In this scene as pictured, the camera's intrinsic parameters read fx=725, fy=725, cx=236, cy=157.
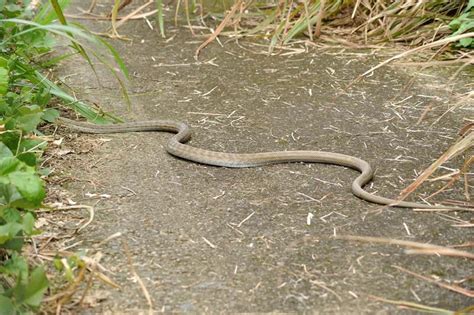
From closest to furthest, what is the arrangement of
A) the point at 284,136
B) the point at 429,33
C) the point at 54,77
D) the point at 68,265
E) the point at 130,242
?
the point at 68,265 → the point at 130,242 → the point at 284,136 → the point at 54,77 → the point at 429,33

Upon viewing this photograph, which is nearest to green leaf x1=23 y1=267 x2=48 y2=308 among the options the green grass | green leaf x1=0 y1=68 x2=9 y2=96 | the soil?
the green grass

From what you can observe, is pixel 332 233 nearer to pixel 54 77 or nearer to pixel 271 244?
pixel 271 244

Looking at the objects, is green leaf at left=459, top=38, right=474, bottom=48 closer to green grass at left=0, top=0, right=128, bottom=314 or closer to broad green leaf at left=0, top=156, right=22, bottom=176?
green grass at left=0, top=0, right=128, bottom=314

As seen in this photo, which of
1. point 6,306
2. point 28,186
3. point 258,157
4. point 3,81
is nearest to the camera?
point 6,306

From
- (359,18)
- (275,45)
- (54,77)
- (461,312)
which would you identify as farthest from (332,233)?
(359,18)

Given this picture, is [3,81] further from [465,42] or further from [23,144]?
[465,42]

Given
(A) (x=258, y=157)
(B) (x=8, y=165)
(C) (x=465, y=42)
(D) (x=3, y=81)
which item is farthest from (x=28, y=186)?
(C) (x=465, y=42)
